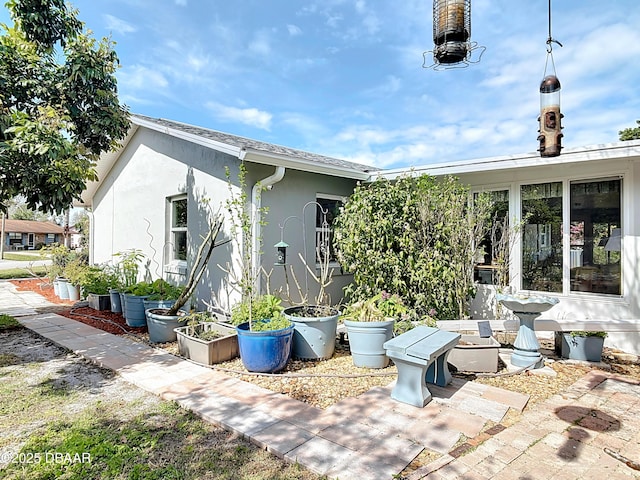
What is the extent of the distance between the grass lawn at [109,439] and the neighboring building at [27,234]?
53.1m

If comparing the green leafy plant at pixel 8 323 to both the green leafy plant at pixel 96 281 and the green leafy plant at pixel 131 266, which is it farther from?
the green leafy plant at pixel 131 266

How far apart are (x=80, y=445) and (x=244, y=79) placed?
11.1 metres

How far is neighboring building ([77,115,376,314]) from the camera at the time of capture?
6.21 meters

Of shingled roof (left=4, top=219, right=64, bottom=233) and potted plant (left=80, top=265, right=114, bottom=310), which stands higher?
shingled roof (left=4, top=219, right=64, bottom=233)

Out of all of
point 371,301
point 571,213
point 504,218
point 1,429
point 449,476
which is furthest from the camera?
point 504,218

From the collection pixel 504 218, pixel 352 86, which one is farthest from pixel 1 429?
pixel 352 86

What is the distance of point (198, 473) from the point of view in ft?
8.40

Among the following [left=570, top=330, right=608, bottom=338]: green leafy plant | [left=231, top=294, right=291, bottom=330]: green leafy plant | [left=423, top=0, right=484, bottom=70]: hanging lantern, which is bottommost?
[left=570, top=330, right=608, bottom=338]: green leafy plant

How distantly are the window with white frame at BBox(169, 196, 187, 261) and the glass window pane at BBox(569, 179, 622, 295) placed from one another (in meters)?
7.34

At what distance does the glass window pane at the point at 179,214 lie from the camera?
8.04 m

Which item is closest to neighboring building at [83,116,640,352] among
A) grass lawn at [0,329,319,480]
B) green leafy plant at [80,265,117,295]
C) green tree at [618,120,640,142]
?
green leafy plant at [80,265,117,295]

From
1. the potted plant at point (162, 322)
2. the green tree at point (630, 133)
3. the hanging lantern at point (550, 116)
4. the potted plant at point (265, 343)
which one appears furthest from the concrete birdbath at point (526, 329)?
the green tree at point (630, 133)

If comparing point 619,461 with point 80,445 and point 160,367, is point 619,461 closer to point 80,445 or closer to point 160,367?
point 80,445

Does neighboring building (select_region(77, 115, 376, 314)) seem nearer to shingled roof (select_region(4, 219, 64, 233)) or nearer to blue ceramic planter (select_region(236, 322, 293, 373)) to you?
blue ceramic planter (select_region(236, 322, 293, 373))
